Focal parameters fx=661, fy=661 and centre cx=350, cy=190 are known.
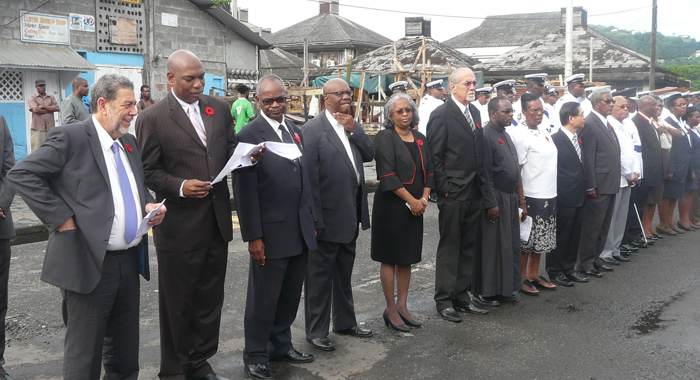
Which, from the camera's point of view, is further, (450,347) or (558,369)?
(450,347)

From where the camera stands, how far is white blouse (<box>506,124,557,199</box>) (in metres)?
6.66

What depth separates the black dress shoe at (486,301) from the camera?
639cm

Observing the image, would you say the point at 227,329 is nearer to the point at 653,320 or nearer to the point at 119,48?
the point at 653,320

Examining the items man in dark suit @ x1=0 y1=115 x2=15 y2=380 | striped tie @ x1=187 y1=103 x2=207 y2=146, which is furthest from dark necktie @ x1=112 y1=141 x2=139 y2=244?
man in dark suit @ x1=0 y1=115 x2=15 y2=380

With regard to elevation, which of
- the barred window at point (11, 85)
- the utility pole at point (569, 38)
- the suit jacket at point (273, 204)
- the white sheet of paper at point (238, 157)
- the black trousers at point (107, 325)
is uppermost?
the utility pole at point (569, 38)

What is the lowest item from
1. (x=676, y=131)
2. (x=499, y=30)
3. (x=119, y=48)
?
(x=676, y=131)

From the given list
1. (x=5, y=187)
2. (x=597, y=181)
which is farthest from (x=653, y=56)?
(x=5, y=187)

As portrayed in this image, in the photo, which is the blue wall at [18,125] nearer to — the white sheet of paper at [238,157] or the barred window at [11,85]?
the barred window at [11,85]

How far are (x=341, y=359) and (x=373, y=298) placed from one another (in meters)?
1.65

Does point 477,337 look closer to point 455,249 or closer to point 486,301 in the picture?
point 455,249

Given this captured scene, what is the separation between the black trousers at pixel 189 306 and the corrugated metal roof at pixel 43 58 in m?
11.2

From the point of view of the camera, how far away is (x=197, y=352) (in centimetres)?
438

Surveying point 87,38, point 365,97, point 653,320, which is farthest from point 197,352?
point 365,97

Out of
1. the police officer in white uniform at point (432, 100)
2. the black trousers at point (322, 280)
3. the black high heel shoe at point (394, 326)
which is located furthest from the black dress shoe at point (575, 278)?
the police officer in white uniform at point (432, 100)
